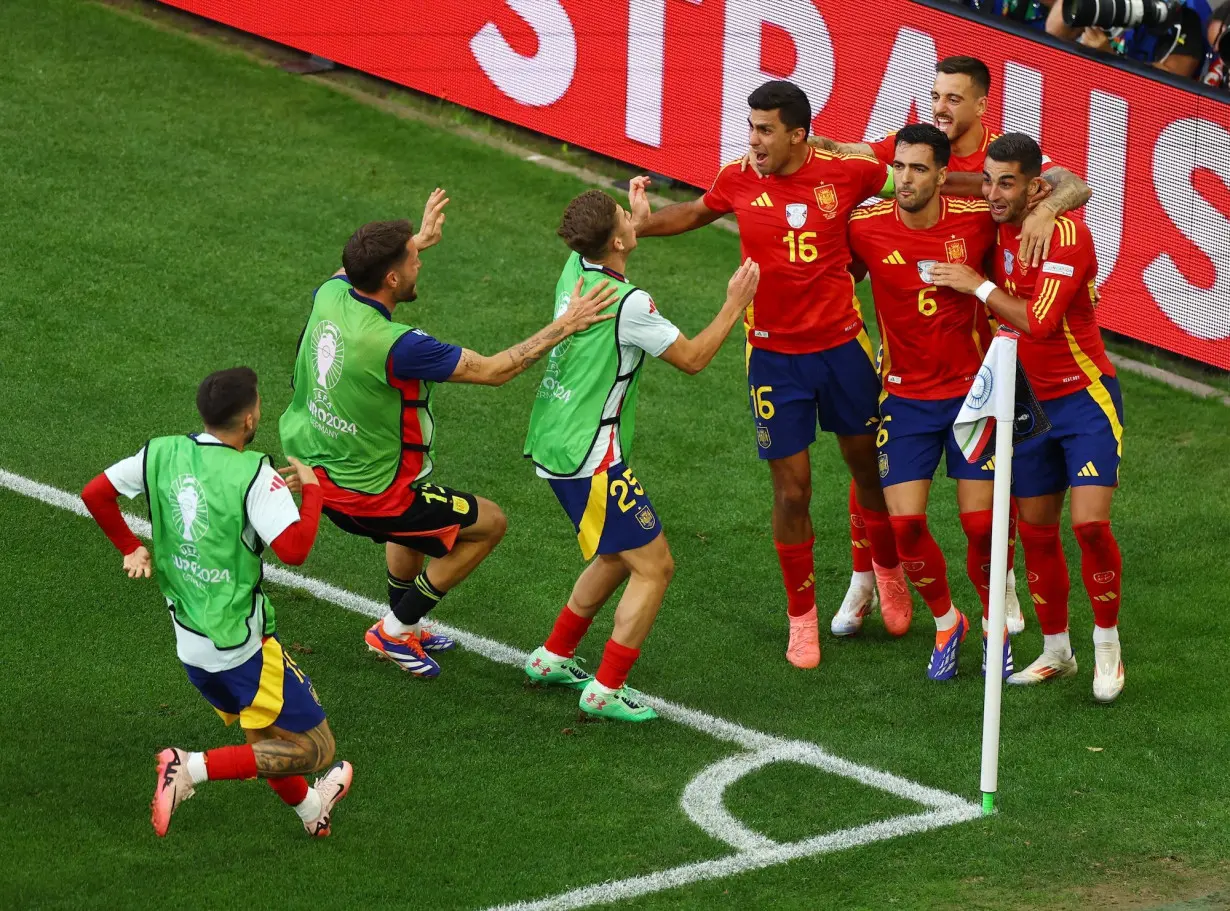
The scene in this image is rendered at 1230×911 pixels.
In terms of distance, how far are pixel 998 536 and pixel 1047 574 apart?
1.36m

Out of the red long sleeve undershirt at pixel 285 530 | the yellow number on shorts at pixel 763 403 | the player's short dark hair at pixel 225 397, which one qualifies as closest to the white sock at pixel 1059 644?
the yellow number on shorts at pixel 763 403

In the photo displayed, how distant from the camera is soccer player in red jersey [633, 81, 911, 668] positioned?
25.2ft

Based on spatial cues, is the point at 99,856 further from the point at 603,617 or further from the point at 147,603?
the point at 603,617

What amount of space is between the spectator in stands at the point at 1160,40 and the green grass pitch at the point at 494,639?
7.14 ft

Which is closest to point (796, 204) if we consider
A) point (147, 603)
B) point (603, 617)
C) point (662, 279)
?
point (603, 617)

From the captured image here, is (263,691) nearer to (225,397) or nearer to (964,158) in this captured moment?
(225,397)

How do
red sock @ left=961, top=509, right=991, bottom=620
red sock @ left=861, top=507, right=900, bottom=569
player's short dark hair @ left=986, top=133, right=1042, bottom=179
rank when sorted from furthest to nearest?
red sock @ left=861, top=507, right=900, bottom=569 < red sock @ left=961, top=509, right=991, bottom=620 < player's short dark hair @ left=986, top=133, right=1042, bottom=179

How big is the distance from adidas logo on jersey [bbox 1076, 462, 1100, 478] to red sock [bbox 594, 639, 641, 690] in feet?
6.66

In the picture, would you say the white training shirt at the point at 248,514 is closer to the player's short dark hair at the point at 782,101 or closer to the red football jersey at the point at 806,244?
the red football jersey at the point at 806,244

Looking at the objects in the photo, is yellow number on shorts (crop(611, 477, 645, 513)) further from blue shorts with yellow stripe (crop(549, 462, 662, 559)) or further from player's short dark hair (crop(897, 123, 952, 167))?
player's short dark hair (crop(897, 123, 952, 167))

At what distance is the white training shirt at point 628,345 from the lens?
7016 mm

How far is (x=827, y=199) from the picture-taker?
7.68 m

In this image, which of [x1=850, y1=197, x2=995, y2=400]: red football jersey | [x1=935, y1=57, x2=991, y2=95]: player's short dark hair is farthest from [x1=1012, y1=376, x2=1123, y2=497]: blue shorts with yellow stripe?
[x1=935, y1=57, x2=991, y2=95]: player's short dark hair

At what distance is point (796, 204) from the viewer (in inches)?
303
